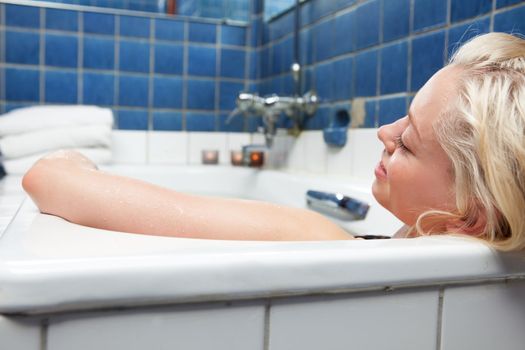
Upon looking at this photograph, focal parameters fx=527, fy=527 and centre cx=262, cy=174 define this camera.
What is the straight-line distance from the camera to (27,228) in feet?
1.85

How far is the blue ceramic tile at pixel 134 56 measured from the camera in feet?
7.41

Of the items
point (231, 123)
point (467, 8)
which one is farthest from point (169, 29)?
point (467, 8)

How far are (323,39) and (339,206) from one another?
2.46ft

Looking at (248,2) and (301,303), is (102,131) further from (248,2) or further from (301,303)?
(301,303)

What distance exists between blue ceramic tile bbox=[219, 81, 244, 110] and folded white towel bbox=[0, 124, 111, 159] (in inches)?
23.0

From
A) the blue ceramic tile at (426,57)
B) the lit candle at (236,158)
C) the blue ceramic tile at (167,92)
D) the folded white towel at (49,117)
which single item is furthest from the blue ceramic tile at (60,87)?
the blue ceramic tile at (426,57)

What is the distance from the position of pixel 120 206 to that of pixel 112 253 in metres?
0.20

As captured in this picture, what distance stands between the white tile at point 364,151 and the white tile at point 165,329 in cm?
107

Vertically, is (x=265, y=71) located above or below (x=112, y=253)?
above

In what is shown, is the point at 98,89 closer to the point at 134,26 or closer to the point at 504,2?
the point at 134,26

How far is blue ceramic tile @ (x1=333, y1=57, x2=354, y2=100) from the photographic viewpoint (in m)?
1.66

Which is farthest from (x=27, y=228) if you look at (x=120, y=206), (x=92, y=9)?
(x=92, y=9)

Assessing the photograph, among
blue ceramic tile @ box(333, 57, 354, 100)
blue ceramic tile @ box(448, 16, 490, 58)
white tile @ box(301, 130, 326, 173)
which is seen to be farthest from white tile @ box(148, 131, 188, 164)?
blue ceramic tile @ box(448, 16, 490, 58)

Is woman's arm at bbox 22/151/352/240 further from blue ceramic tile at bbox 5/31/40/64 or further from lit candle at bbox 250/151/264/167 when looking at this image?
blue ceramic tile at bbox 5/31/40/64
